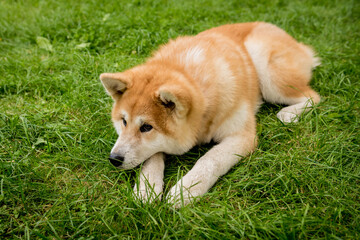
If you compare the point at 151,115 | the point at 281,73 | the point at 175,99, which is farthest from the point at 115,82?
the point at 281,73

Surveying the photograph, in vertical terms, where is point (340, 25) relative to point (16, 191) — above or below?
below

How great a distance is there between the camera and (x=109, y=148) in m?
2.87

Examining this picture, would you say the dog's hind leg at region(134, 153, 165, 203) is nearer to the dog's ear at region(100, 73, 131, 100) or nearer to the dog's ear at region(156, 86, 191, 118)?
the dog's ear at region(156, 86, 191, 118)

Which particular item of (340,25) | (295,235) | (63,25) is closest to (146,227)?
(295,235)

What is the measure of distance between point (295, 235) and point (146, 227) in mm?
1091

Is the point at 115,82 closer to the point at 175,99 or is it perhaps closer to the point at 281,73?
the point at 175,99

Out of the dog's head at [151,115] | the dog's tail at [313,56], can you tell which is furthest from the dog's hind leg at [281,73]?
the dog's head at [151,115]

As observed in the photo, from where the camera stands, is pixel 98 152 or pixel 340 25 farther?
pixel 340 25

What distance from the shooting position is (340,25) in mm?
5480

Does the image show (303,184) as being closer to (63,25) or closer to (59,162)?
(59,162)

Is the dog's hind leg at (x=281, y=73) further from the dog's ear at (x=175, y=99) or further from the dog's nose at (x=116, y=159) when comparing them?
the dog's nose at (x=116, y=159)

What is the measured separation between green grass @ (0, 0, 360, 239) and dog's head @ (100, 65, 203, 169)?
0.26 meters

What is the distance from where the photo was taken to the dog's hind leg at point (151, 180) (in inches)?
87.9

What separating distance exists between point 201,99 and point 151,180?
89cm
